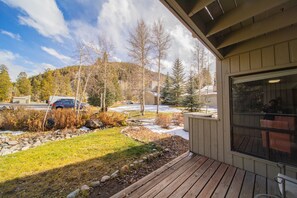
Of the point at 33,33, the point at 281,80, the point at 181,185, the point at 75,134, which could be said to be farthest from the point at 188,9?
the point at 33,33

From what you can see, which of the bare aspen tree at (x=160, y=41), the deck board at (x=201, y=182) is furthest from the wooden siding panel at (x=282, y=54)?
the bare aspen tree at (x=160, y=41)

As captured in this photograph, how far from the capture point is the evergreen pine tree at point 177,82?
69.3 ft

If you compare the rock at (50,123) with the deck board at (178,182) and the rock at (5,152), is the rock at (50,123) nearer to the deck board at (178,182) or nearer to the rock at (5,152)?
the rock at (5,152)

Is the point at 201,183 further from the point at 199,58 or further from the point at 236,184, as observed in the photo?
the point at 199,58

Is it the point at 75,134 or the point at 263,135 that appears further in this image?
the point at 75,134

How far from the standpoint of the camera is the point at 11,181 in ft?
8.66

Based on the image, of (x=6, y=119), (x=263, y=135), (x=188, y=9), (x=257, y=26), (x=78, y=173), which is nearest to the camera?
(x=188, y=9)

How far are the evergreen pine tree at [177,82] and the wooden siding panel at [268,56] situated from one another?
18.3 m

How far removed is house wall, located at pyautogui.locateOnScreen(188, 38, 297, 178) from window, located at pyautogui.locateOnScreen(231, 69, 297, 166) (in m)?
0.11

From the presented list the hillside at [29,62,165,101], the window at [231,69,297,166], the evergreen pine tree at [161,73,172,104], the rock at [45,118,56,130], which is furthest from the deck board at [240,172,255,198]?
the evergreen pine tree at [161,73,172,104]

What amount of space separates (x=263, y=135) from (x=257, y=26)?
178cm

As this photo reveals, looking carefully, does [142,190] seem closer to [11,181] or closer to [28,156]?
[11,181]

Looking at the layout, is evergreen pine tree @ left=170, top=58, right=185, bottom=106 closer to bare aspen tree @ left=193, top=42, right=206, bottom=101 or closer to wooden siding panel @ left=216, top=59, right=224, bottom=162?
bare aspen tree @ left=193, top=42, right=206, bottom=101

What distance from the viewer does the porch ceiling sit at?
141cm
